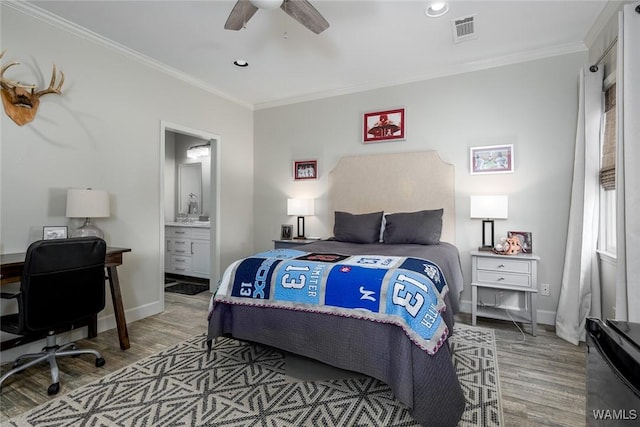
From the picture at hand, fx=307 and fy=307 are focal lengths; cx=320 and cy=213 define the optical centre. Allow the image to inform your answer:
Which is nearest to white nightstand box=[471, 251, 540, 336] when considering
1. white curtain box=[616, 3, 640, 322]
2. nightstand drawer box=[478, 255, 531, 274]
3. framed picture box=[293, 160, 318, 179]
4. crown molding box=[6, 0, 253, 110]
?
nightstand drawer box=[478, 255, 531, 274]

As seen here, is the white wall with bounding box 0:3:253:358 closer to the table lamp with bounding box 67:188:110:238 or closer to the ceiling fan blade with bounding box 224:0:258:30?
the table lamp with bounding box 67:188:110:238

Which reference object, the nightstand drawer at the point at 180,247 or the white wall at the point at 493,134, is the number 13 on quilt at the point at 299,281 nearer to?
the white wall at the point at 493,134

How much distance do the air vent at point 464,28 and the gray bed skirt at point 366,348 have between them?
99.0 inches

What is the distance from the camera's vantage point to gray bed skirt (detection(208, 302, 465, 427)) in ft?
4.99

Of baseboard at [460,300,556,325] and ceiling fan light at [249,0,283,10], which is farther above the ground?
ceiling fan light at [249,0,283,10]

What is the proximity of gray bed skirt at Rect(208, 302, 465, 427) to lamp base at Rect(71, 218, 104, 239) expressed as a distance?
134cm

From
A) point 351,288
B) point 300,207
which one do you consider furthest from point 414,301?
point 300,207

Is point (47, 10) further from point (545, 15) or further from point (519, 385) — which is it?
point (519, 385)

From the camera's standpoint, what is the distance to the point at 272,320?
6.70 ft

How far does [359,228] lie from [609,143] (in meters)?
2.21

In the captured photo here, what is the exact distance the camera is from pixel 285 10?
1.97 metres

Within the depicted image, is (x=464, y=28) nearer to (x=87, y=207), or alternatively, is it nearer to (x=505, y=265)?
(x=505, y=265)

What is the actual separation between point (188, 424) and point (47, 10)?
126 inches

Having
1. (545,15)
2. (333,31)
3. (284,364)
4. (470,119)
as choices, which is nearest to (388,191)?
(470,119)
